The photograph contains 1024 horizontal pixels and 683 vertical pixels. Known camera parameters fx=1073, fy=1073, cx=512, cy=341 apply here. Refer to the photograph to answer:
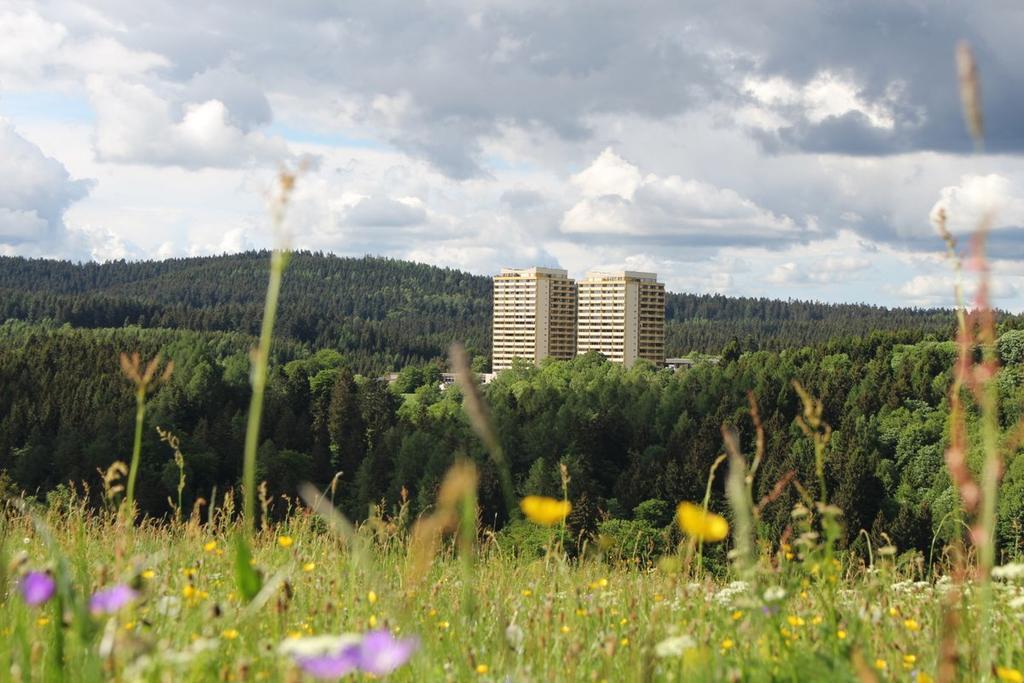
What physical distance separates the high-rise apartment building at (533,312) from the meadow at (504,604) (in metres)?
151

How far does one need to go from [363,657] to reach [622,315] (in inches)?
6015

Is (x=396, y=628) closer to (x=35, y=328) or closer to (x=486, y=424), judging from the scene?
(x=486, y=424)

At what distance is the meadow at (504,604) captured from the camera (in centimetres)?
150

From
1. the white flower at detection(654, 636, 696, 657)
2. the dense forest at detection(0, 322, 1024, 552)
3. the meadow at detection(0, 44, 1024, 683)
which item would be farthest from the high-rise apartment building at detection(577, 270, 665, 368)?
the white flower at detection(654, 636, 696, 657)

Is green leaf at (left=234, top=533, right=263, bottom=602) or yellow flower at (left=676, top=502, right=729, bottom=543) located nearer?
yellow flower at (left=676, top=502, right=729, bottom=543)

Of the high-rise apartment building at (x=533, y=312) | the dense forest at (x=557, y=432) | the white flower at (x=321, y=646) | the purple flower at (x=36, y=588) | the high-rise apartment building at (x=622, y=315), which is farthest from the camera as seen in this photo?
the high-rise apartment building at (x=533, y=312)

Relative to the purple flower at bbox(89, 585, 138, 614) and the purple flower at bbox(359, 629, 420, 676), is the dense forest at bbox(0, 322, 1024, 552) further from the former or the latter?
the purple flower at bbox(359, 629, 420, 676)

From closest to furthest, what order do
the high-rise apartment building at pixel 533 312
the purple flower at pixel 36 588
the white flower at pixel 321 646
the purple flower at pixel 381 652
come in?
the purple flower at pixel 381 652 → the white flower at pixel 321 646 → the purple flower at pixel 36 588 → the high-rise apartment building at pixel 533 312

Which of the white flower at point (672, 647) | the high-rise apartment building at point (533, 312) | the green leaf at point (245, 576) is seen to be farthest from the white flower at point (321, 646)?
the high-rise apartment building at point (533, 312)

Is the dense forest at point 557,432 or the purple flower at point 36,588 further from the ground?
the purple flower at point 36,588

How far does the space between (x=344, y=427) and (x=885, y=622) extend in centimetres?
7967

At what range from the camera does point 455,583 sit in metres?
5.05

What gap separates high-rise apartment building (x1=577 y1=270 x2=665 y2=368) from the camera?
152625 mm

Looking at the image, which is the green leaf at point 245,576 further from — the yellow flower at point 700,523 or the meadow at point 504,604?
the yellow flower at point 700,523
